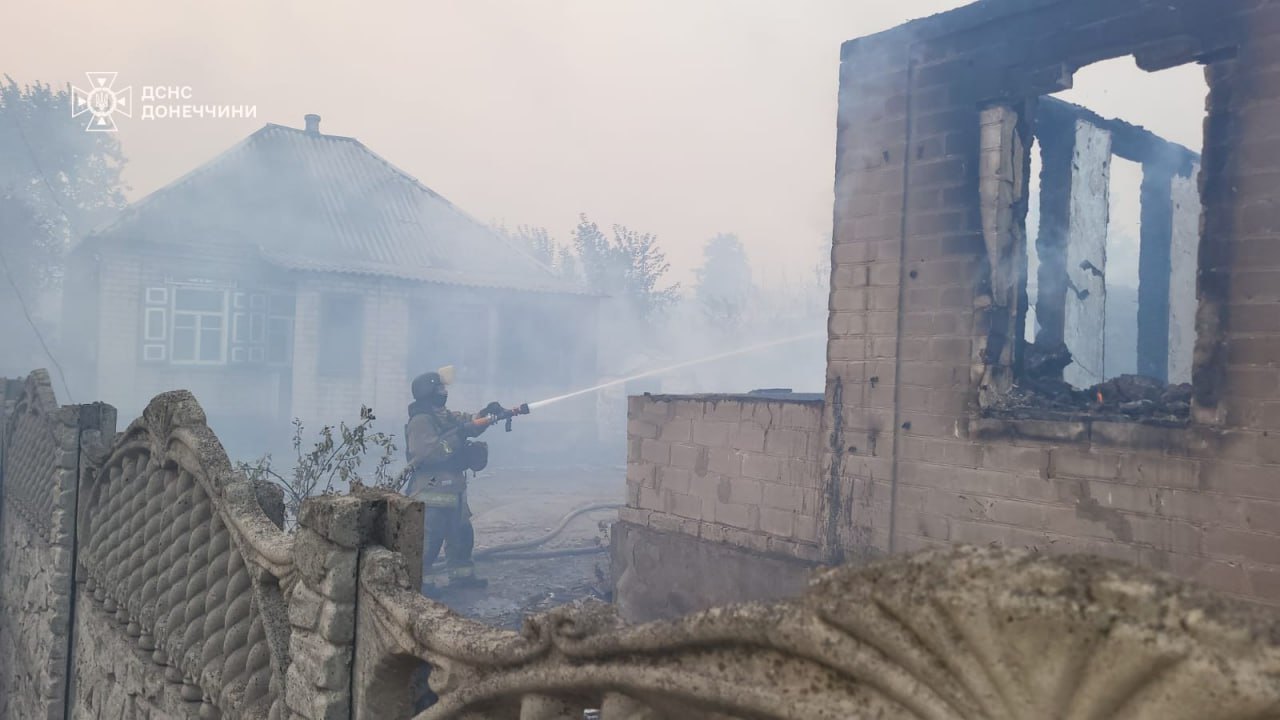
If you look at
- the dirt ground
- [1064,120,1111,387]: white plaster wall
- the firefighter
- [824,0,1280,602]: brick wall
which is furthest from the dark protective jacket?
[1064,120,1111,387]: white plaster wall

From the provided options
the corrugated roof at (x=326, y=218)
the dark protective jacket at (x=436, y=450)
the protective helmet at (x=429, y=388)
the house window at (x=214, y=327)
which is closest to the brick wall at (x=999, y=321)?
the dark protective jacket at (x=436, y=450)

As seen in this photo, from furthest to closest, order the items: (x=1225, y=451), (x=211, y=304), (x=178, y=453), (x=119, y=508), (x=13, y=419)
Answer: (x=211, y=304) → (x=13, y=419) → (x=1225, y=451) → (x=119, y=508) → (x=178, y=453)

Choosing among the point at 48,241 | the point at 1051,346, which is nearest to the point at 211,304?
the point at 48,241

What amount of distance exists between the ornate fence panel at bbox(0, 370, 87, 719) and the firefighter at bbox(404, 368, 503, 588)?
11.0ft

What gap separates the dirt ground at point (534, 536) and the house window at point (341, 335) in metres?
3.62

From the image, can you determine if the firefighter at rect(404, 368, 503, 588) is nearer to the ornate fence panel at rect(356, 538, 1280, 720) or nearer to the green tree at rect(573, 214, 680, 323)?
the ornate fence panel at rect(356, 538, 1280, 720)

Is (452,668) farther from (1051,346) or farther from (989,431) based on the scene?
(1051,346)

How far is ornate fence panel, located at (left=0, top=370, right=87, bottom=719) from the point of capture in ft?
14.3

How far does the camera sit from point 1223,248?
4586 millimetres

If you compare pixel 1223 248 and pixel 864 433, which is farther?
pixel 864 433

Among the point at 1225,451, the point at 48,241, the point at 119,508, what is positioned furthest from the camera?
the point at 48,241

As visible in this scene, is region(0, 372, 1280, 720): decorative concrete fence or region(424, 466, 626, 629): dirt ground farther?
region(424, 466, 626, 629): dirt ground

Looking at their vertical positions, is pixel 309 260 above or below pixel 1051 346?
above

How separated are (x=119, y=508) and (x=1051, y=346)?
222 inches
